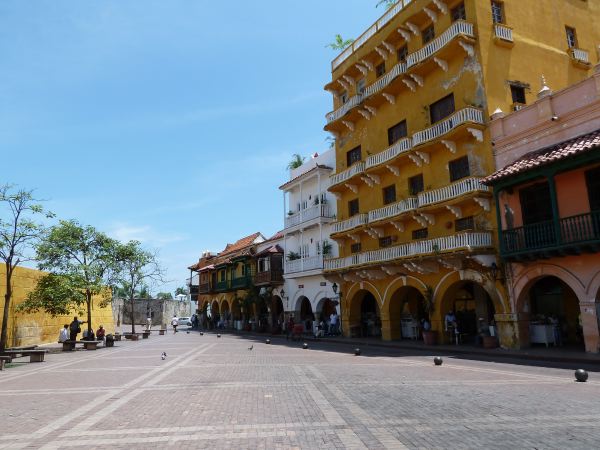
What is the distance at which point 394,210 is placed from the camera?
2502cm

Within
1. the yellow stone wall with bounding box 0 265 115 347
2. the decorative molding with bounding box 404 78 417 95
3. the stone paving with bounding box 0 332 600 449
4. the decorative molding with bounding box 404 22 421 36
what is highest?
the decorative molding with bounding box 404 22 421 36

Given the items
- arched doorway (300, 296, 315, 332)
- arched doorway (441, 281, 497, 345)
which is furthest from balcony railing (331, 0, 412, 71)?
arched doorway (300, 296, 315, 332)

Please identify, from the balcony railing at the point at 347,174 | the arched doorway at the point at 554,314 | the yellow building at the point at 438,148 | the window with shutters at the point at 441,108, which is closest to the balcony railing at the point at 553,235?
the yellow building at the point at 438,148

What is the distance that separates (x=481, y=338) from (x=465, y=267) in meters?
3.33

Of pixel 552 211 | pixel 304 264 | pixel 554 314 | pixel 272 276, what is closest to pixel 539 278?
pixel 552 211

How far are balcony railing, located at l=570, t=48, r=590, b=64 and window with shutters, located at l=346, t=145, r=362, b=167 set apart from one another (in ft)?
42.4

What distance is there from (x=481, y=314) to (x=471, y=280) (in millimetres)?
3359

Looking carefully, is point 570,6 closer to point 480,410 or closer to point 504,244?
point 504,244

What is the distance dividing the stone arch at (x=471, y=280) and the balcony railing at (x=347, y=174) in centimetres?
919

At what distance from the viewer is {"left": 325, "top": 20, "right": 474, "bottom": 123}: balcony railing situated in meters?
21.5

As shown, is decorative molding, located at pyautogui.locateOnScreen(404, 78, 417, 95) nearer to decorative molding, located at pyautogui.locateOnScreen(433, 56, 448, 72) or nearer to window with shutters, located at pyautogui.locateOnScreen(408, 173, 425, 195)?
decorative molding, located at pyautogui.locateOnScreen(433, 56, 448, 72)

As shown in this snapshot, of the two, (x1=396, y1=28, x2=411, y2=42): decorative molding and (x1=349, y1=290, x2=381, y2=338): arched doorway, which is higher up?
(x1=396, y1=28, x2=411, y2=42): decorative molding

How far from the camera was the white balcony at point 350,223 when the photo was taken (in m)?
27.6

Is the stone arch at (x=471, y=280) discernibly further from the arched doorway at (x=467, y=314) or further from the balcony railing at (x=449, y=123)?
the balcony railing at (x=449, y=123)
